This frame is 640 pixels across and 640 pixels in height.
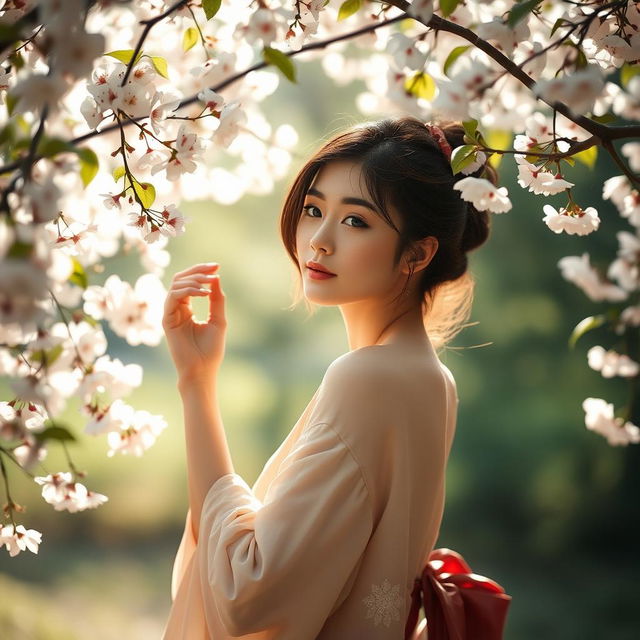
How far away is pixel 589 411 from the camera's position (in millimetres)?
1372

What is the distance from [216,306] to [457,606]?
23.4 inches

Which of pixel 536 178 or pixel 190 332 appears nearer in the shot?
pixel 536 178

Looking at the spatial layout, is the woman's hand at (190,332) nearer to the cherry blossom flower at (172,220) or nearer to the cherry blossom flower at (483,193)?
the cherry blossom flower at (172,220)

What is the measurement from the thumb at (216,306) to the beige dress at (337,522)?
0.76ft

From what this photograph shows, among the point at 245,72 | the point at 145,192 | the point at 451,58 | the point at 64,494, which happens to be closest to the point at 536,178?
the point at 451,58

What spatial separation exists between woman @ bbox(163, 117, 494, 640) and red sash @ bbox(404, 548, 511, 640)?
1.3 inches

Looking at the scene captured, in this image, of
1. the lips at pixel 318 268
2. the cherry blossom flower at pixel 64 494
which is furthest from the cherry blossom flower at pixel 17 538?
the lips at pixel 318 268

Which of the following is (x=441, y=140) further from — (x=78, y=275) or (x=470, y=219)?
(x=78, y=275)

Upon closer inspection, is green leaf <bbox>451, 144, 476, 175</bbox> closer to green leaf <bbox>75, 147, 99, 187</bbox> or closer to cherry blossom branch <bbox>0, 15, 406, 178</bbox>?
cherry blossom branch <bbox>0, 15, 406, 178</bbox>

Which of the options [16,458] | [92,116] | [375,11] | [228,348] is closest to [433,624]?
[16,458]

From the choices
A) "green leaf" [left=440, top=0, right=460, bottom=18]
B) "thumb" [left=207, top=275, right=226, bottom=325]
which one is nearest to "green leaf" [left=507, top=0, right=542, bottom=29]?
"green leaf" [left=440, top=0, right=460, bottom=18]

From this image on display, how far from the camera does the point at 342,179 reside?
1212mm

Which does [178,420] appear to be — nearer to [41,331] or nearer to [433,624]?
[433,624]

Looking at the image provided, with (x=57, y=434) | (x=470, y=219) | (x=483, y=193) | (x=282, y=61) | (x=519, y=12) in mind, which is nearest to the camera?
(x=57, y=434)
